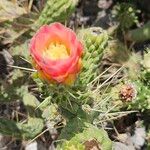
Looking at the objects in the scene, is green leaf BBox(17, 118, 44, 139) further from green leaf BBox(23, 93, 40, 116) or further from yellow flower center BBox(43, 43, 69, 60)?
yellow flower center BBox(43, 43, 69, 60)

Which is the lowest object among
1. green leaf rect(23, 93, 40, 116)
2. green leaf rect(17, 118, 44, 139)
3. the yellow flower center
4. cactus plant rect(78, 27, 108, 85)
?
green leaf rect(17, 118, 44, 139)

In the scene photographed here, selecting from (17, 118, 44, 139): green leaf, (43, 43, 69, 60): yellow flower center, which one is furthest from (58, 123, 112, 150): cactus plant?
(17, 118, 44, 139): green leaf

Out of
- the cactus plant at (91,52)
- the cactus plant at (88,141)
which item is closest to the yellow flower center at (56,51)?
the cactus plant at (91,52)

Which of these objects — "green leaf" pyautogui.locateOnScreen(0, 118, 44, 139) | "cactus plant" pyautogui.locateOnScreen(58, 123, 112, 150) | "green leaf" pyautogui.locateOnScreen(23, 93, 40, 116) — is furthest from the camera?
"green leaf" pyautogui.locateOnScreen(23, 93, 40, 116)

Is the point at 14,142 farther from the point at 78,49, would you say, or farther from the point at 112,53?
the point at 78,49

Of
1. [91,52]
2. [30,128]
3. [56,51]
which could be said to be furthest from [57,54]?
[30,128]

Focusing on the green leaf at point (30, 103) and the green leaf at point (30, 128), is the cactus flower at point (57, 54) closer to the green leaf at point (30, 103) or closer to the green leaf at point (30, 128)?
the green leaf at point (30, 128)

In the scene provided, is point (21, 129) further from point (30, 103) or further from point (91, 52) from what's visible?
point (91, 52)
